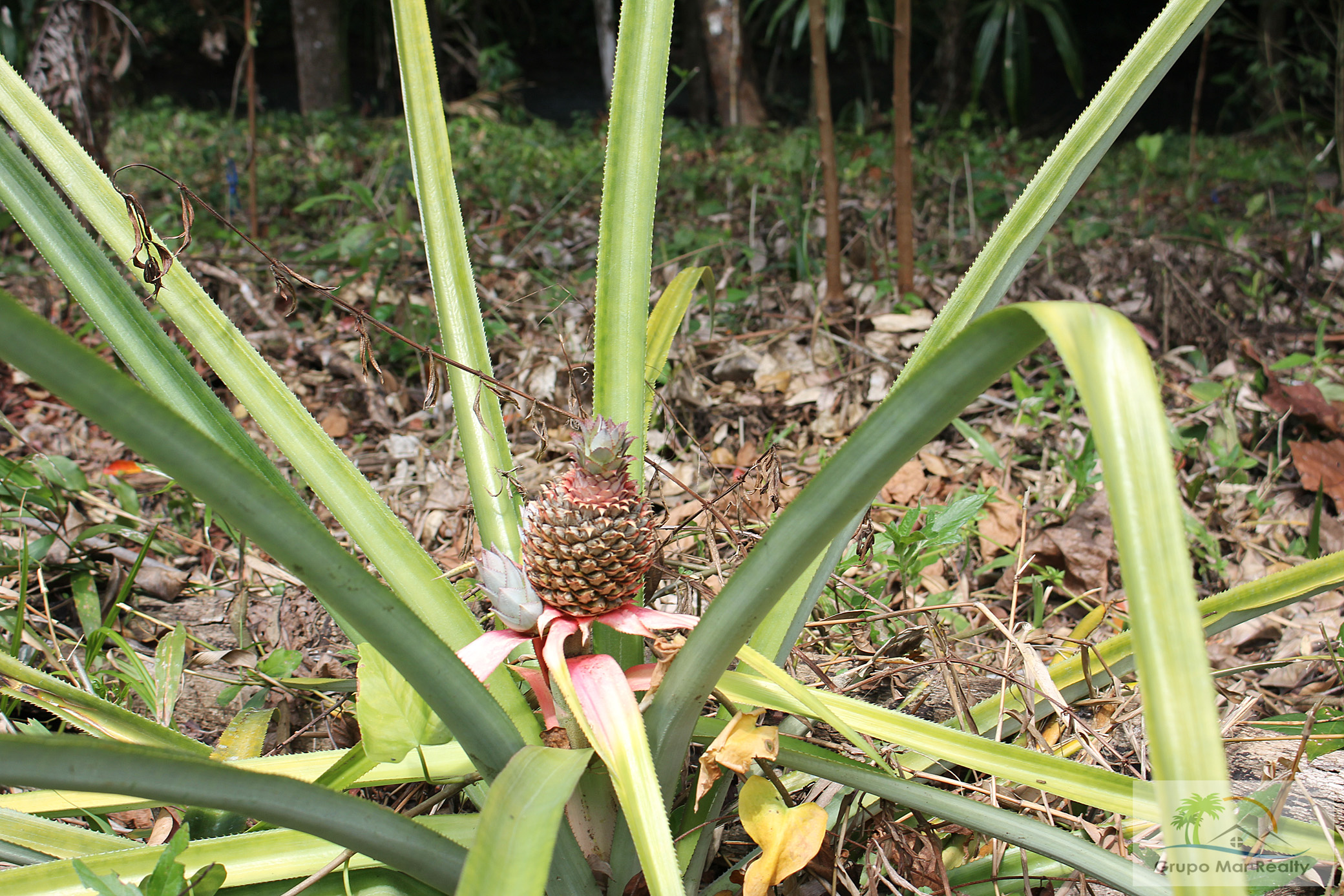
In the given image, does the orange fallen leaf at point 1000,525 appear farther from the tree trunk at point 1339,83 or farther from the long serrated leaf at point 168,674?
the tree trunk at point 1339,83

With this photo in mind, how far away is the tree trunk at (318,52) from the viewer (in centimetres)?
677

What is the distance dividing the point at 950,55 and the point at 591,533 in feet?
25.8

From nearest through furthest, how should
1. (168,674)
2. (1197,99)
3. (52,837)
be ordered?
(52,837) < (168,674) < (1197,99)

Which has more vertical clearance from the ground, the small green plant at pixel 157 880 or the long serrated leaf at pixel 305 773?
the small green plant at pixel 157 880

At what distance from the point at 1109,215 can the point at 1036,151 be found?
2064mm

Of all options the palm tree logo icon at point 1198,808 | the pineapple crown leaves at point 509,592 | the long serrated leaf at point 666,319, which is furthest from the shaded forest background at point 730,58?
the palm tree logo icon at point 1198,808

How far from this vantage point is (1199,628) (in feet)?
1.36

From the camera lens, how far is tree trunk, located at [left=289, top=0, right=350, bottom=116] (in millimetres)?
6773

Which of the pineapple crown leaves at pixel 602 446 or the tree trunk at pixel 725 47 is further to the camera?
the tree trunk at pixel 725 47

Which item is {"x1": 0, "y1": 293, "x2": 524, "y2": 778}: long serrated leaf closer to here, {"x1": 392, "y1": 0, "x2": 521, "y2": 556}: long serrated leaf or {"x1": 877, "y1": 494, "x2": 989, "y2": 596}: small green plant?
{"x1": 392, "y1": 0, "x2": 521, "y2": 556}: long serrated leaf

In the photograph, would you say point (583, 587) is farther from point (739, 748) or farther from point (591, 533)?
point (739, 748)

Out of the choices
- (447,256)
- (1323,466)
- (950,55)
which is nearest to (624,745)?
(447,256)

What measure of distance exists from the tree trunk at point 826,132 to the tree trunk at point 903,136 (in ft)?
0.56

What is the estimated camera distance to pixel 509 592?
0.81 metres
